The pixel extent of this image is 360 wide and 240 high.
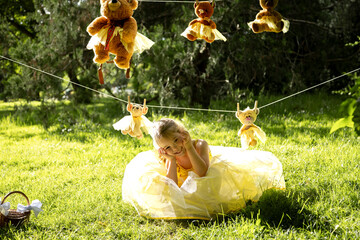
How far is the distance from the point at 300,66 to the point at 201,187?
5021mm

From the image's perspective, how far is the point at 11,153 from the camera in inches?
181

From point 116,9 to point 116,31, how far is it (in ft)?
0.42

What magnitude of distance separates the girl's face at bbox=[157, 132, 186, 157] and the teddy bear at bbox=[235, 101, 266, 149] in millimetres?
533

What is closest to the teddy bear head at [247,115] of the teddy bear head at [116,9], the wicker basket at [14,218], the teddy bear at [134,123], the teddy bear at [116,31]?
the teddy bear at [134,123]

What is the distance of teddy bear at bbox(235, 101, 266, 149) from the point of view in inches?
115

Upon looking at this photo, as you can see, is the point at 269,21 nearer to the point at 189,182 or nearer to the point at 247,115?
the point at 247,115

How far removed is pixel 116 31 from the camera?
2242 mm

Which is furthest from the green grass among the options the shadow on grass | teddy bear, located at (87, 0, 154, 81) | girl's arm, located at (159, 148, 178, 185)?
teddy bear, located at (87, 0, 154, 81)

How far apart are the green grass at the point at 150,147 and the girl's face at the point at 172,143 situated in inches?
20.1

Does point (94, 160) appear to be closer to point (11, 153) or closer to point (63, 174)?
point (63, 174)

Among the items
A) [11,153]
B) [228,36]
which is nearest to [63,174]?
[11,153]

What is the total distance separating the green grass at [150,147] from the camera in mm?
2490

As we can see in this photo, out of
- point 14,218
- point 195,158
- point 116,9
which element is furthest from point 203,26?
point 14,218

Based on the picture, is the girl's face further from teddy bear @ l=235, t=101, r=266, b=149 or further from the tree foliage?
the tree foliage
